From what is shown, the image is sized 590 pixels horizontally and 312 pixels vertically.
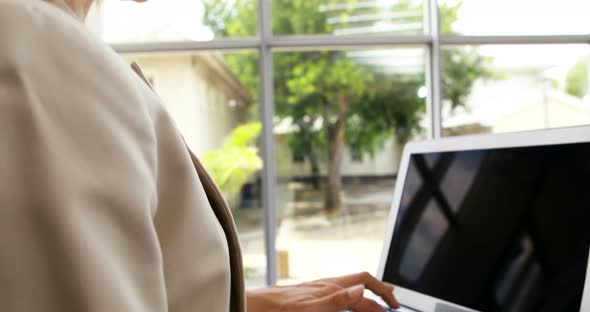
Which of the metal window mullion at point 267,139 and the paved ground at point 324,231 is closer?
the metal window mullion at point 267,139

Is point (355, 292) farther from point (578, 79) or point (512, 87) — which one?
point (578, 79)

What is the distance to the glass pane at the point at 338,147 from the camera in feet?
8.84

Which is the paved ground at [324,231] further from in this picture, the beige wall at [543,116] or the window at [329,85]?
the beige wall at [543,116]

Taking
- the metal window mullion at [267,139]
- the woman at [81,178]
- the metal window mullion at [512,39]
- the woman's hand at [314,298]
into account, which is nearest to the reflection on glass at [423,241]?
the woman's hand at [314,298]

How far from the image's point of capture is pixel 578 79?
9.57ft

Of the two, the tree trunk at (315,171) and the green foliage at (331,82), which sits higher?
the green foliage at (331,82)

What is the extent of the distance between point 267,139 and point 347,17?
773mm

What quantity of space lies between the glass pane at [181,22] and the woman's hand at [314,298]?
188 centimetres

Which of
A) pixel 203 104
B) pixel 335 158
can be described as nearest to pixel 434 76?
pixel 335 158

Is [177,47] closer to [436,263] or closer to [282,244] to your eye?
[282,244]

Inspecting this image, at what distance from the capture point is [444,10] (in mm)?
2748

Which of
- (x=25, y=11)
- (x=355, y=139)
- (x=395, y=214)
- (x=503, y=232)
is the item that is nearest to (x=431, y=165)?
(x=395, y=214)

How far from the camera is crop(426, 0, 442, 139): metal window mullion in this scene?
2680mm

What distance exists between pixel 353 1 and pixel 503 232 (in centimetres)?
205
